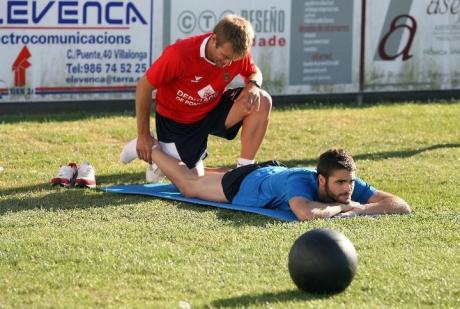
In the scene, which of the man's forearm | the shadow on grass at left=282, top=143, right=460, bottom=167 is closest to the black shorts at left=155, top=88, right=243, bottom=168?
the man's forearm

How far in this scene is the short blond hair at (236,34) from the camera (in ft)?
28.5

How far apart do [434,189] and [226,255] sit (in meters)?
3.10

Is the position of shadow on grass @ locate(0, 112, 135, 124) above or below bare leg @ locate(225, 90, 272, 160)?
below

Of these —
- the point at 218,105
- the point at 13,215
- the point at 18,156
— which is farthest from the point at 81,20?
the point at 13,215

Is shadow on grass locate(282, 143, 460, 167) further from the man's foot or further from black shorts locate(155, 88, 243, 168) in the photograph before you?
the man's foot

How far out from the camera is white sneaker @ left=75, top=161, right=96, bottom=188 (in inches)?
381

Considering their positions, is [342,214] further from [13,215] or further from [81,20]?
[81,20]

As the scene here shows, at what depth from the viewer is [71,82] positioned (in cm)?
1357

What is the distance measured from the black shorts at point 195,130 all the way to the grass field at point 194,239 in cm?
68

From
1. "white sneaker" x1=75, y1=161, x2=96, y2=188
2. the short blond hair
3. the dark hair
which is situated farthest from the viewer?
"white sneaker" x1=75, y1=161, x2=96, y2=188

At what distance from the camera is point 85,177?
973cm

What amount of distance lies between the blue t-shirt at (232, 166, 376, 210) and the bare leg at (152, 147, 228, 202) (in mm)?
206

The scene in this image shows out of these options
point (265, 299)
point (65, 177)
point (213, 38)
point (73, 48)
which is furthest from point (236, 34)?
point (73, 48)

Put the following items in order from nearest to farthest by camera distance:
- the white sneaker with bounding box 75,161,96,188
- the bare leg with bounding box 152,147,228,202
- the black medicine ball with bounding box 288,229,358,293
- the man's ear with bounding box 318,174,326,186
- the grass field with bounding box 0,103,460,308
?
the black medicine ball with bounding box 288,229,358,293, the grass field with bounding box 0,103,460,308, the man's ear with bounding box 318,174,326,186, the bare leg with bounding box 152,147,228,202, the white sneaker with bounding box 75,161,96,188
